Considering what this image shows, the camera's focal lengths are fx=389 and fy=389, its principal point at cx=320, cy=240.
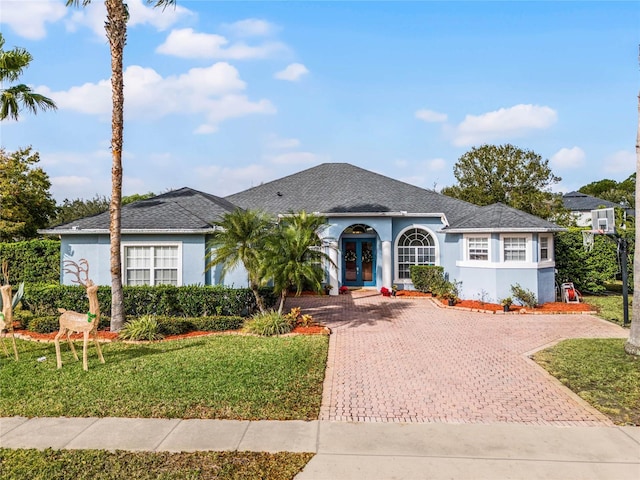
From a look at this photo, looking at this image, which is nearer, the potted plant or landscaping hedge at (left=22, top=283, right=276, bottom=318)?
landscaping hedge at (left=22, top=283, right=276, bottom=318)

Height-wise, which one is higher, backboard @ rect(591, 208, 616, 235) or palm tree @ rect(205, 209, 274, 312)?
backboard @ rect(591, 208, 616, 235)

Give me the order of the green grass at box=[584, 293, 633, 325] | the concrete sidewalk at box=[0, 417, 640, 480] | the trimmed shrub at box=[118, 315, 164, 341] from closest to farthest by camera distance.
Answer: the concrete sidewalk at box=[0, 417, 640, 480], the trimmed shrub at box=[118, 315, 164, 341], the green grass at box=[584, 293, 633, 325]

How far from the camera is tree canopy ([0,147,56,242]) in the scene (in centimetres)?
2416

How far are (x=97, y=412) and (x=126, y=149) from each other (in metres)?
8.38

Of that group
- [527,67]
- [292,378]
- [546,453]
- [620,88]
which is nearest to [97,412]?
[292,378]

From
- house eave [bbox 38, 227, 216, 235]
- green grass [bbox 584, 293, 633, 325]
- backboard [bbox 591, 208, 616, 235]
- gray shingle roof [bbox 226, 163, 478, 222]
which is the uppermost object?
gray shingle roof [bbox 226, 163, 478, 222]

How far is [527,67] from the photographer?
16.2 meters

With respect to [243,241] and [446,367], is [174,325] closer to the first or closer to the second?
[243,241]

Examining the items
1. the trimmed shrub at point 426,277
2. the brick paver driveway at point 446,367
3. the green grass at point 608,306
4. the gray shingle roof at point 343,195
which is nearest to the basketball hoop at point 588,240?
Result: the green grass at point 608,306

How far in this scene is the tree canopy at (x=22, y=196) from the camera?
24.2 meters

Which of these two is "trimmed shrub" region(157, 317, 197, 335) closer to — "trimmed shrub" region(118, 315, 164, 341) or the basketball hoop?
"trimmed shrub" region(118, 315, 164, 341)

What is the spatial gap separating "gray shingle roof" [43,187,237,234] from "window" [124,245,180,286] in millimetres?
862

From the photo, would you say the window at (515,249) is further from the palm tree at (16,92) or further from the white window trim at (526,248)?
the palm tree at (16,92)

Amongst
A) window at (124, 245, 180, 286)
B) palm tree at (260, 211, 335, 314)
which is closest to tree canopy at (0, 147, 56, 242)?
window at (124, 245, 180, 286)
